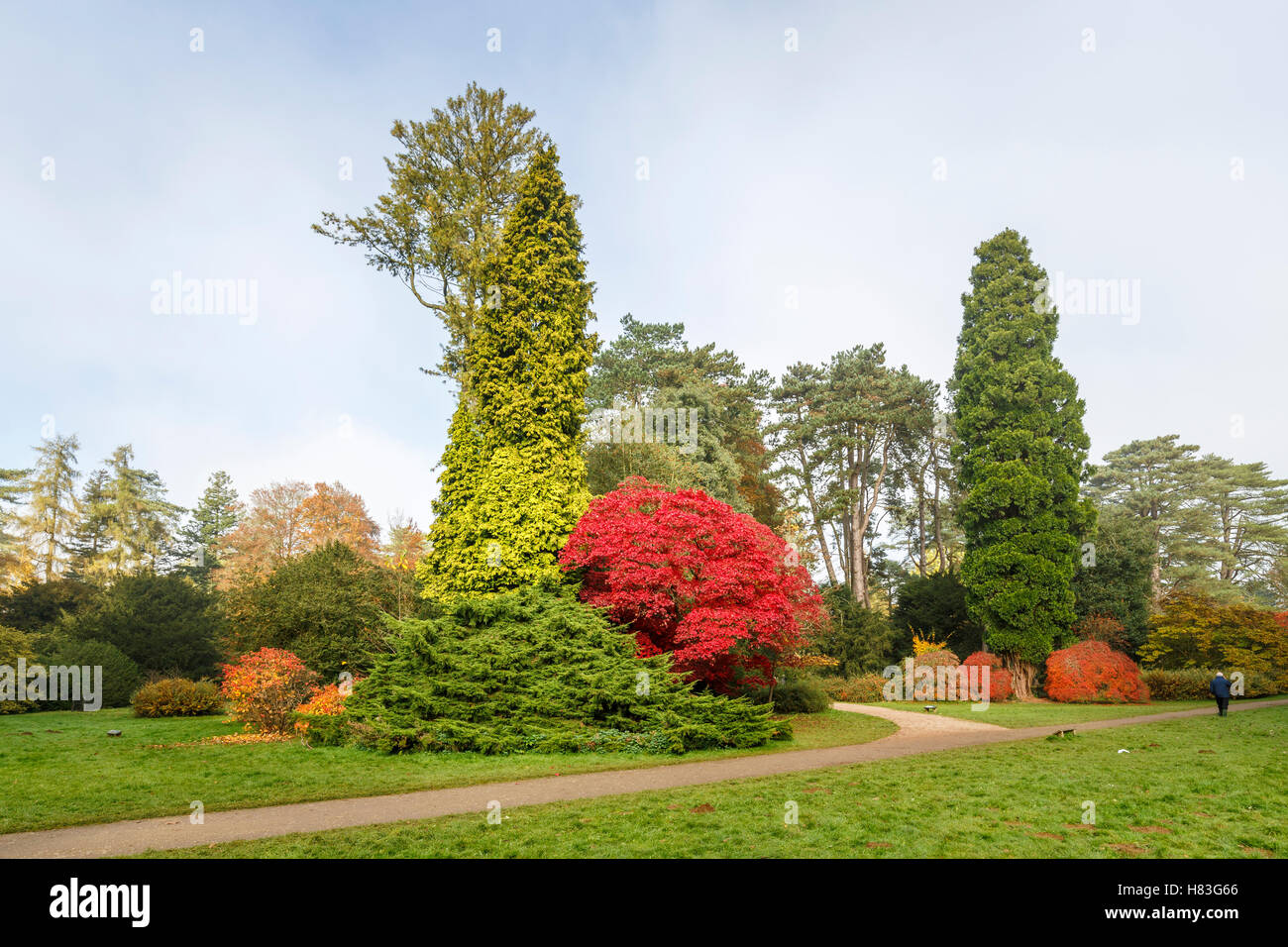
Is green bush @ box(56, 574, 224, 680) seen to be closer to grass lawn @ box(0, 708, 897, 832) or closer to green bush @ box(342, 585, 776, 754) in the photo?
grass lawn @ box(0, 708, 897, 832)

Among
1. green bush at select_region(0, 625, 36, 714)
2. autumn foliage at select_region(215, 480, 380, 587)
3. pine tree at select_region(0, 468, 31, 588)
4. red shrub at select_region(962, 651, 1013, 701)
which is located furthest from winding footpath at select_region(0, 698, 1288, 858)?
pine tree at select_region(0, 468, 31, 588)

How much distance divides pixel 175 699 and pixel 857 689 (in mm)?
19427

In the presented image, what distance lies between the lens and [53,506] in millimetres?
38344

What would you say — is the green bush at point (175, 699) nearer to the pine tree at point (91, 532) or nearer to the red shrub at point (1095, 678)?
the red shrub at point (1095, 678)

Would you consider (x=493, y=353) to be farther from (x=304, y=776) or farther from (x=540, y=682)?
(x=304, y=776)

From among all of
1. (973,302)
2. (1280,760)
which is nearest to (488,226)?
(973,302)

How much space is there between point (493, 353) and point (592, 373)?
19328 millimetres

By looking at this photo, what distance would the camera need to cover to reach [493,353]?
16.8m

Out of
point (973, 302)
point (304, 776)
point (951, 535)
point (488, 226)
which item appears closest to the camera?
point (304, 776)

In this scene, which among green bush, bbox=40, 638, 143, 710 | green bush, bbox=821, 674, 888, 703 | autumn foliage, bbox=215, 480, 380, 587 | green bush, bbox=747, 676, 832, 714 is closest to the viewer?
green bush, bbox=747, 676, 832, 714

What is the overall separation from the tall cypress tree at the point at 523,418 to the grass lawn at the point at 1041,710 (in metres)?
11.6

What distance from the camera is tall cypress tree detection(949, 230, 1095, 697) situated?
76.4ft

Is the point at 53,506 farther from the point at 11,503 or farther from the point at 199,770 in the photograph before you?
the point at 199,770

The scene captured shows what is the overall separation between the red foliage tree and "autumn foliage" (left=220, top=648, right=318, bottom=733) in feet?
19.7
